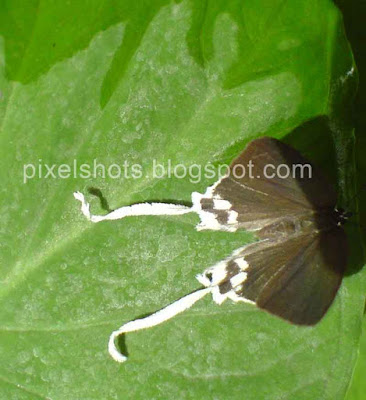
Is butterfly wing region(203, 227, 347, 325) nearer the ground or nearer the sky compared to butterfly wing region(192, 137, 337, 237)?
nearer the ground

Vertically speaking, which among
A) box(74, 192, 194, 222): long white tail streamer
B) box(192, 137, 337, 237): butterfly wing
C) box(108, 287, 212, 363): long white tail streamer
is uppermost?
box(192, 137, 337, 237): butterfly wing

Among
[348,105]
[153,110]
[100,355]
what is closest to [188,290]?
[100,355]

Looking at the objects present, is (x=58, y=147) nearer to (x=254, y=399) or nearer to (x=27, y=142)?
(x=27, y=142)

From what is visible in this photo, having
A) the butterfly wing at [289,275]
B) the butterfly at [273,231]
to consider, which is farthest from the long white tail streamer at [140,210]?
the butterfly wing at [289,275]

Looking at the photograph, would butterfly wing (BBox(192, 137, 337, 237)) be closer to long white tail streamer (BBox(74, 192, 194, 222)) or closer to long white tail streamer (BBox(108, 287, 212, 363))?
long white tail streamer (BBox(74, 192, 194, 222))

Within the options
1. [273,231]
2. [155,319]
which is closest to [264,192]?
[273,231]

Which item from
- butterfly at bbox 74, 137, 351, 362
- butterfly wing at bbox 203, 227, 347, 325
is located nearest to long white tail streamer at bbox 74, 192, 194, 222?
butterfly at bbox 74, 137, 351, 362

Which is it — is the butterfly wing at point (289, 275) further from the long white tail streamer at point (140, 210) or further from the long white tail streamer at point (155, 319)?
the long white tail streamer at point (140, 210)
